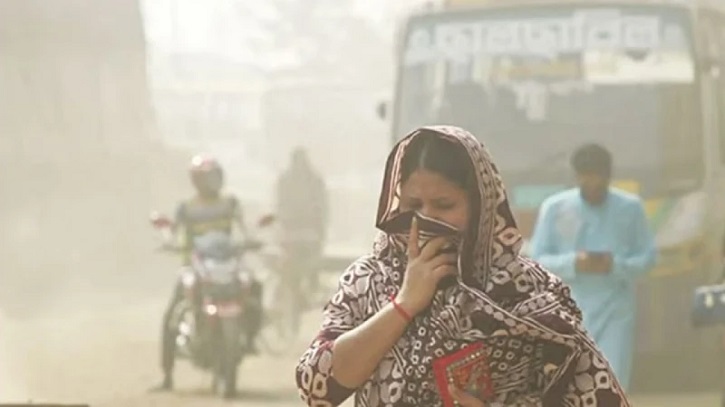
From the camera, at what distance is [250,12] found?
6.00m

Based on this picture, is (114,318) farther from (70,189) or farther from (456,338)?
(456,338)

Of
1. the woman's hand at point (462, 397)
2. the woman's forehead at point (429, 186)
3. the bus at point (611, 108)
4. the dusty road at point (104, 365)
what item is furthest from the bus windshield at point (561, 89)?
the woman's hand at point (462, 397)

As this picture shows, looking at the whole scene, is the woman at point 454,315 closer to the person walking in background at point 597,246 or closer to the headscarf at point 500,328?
the headscarf at point 500,328

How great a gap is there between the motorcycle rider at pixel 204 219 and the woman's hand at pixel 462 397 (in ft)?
12.7

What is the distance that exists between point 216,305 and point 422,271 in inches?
152

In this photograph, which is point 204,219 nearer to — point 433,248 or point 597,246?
point 597,246

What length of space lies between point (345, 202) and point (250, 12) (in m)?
0.83

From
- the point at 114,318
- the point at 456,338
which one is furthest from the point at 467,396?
the point at 114,318

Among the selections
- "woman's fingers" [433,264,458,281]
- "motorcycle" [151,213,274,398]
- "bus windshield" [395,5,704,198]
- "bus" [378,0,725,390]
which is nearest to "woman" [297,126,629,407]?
"woman's fingers" [433,264,458,281]

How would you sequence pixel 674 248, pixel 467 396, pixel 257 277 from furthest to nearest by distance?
pixel 257 277 < pixel 674 248 < pixel 467 396

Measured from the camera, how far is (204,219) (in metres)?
5.83

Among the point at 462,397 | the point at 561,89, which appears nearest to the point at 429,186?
the point at 462,397

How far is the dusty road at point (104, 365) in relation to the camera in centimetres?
599

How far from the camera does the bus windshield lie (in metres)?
5.39
